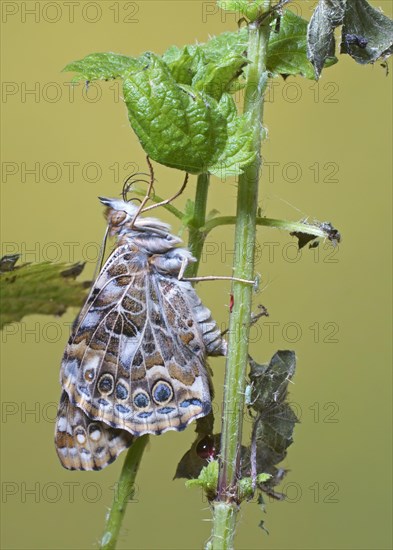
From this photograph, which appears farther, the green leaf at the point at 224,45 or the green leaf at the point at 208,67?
the green leaf at the point at 224,45

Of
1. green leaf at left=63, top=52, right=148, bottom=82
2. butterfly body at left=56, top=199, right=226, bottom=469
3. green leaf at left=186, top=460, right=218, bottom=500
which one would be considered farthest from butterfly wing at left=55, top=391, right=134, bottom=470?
green leaf at left=63, top=52, right=148, bottom=82

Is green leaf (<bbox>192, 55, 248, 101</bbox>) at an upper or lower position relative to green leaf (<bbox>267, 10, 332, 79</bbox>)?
lower

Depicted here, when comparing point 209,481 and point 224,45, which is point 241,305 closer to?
point 209,481

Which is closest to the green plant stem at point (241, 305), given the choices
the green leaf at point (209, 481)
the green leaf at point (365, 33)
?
the green leaf at point (209, 481)

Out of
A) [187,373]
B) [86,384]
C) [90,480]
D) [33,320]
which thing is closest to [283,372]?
[187,373]

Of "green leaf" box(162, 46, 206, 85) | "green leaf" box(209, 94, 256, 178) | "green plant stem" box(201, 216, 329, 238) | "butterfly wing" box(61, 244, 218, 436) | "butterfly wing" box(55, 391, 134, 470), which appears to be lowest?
"butterfly wing" box(55, 391, 134, 470)

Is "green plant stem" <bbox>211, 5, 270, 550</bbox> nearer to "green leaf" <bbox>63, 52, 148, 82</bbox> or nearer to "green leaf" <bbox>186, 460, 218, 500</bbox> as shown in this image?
"green leaf" <bbox>186, 460, 218, 500</bbox>

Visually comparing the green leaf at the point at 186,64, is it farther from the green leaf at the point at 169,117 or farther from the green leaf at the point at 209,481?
the green leaf at the point at 209,481
